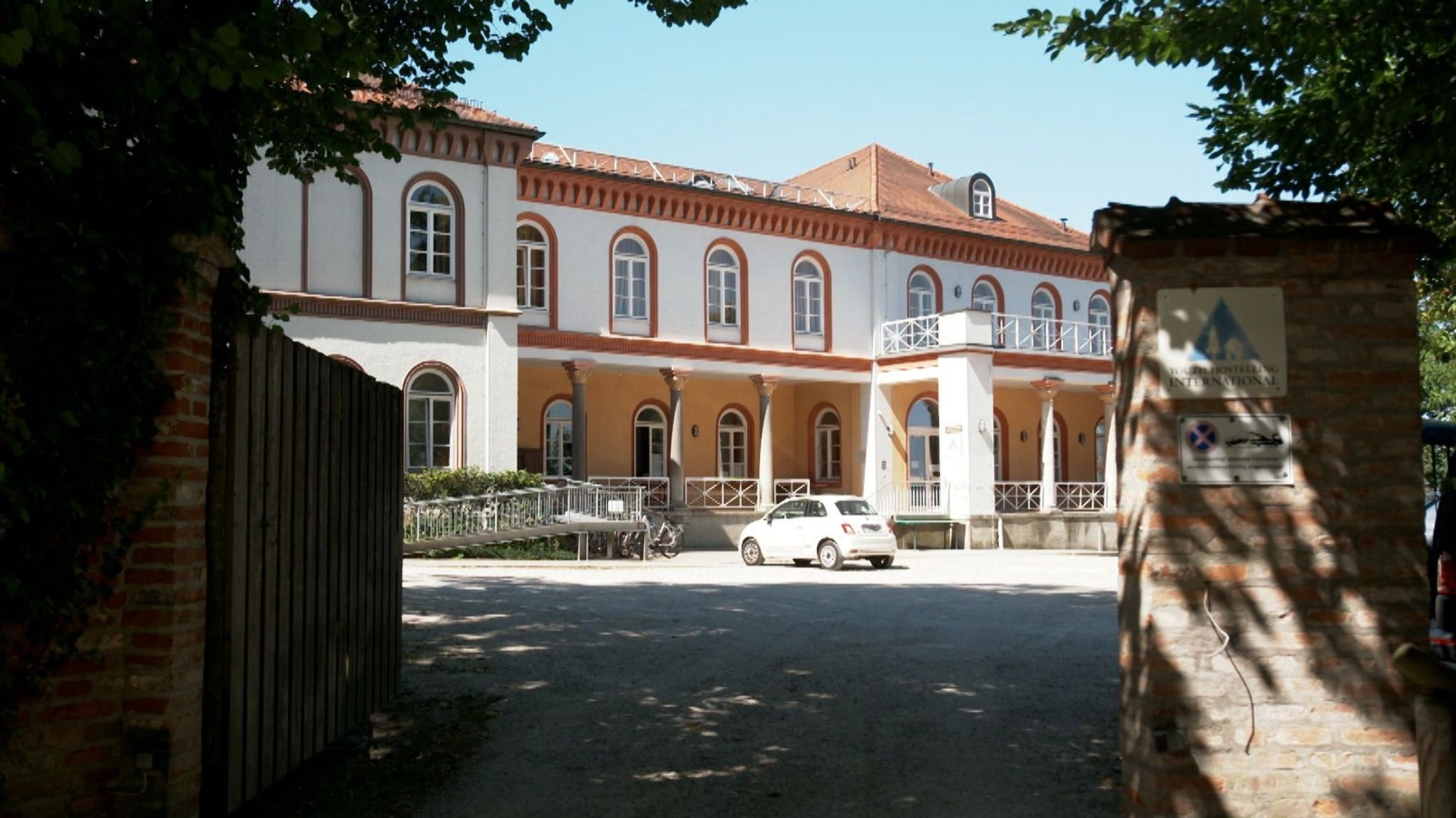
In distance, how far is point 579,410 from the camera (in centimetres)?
2838

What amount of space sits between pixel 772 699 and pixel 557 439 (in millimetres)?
22240

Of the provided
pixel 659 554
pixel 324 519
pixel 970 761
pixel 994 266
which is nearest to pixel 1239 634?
pixel 970 761

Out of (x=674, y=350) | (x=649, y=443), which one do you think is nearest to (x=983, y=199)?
(x=674, y=350)

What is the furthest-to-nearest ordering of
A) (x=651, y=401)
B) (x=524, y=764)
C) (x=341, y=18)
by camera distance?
(x=651, y=401) → (x=341, y=18) → (x=524, y=764)

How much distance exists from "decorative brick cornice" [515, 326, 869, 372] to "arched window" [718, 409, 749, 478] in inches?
105

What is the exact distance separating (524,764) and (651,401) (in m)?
25.5

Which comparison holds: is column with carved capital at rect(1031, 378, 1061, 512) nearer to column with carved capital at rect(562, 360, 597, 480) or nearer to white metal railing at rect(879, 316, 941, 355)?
white metal railing at rect(879, 316, 941, 355)

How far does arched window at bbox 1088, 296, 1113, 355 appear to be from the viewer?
3544 cm

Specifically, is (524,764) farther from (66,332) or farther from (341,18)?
(341,18)

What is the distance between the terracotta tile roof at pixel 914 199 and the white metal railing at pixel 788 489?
7.60 m

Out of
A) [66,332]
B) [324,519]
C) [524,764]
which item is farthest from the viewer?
[524,764]

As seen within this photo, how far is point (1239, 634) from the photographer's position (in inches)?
193

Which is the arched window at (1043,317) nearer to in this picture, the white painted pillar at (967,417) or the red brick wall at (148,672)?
the white painted pillar at (967,417)

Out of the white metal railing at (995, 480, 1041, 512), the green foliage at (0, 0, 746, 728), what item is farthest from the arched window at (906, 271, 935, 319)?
the green foliage at (0, 0, 746, 728)
